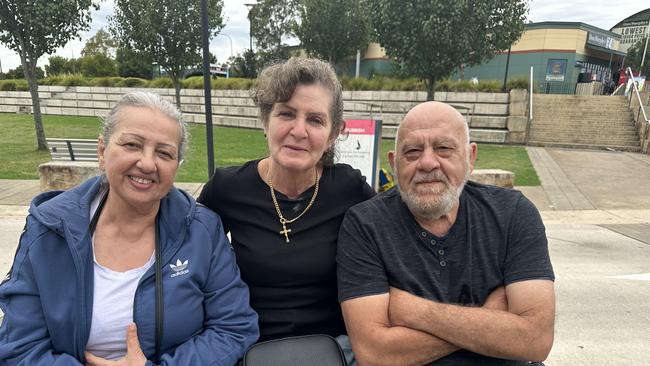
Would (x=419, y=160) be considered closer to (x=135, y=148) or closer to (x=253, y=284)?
(x=253, y=284)

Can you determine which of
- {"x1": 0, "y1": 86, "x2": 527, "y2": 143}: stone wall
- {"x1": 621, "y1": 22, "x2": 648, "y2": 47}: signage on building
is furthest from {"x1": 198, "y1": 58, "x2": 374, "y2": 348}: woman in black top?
{"x1": 621, "y1": 22, "x2": 648, "y2": 47}: signage on building

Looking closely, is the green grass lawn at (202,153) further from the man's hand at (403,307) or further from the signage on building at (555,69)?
the signage on building at (555,69)

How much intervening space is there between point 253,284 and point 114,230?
0.66 metres

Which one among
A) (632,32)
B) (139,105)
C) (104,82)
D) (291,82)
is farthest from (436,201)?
(632,32)

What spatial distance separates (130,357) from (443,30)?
1234cm

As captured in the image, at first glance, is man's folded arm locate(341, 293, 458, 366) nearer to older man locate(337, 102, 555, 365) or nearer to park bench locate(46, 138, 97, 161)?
older man locate(337, 102, 555, 365)

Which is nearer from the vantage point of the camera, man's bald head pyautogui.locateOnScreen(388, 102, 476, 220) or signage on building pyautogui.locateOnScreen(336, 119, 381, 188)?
man's bald head pyautogui.locateOnScreen(388, 102, 476, 220)

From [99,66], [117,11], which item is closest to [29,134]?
[117,11]

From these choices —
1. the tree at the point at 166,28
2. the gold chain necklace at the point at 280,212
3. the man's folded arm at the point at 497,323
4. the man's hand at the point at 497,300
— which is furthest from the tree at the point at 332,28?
the man's folded arm at the point at 497,323

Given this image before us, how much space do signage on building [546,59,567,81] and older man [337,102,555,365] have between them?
1439 inches

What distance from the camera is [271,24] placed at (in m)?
33.8

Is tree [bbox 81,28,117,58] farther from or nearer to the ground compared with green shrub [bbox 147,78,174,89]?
farther from the ground

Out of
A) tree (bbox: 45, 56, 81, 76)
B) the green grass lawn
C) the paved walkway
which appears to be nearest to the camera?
the paved walkway

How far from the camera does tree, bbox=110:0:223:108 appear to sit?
15.5 m
